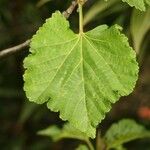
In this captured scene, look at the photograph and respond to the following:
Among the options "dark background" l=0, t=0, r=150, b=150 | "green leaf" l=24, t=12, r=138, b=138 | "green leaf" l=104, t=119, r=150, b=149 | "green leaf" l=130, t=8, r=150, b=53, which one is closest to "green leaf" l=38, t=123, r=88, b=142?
"green leaf" l=104, t=119, r=150, b=149

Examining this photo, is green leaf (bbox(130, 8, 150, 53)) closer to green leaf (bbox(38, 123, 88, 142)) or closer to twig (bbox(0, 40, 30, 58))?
green leaf (bbox(38, 123, 88, 142))

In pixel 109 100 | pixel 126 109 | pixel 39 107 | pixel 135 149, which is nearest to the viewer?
pixel 109 100

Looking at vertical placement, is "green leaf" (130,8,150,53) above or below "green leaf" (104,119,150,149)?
above

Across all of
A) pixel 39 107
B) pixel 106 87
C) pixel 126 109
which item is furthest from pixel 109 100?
pixel 126 109

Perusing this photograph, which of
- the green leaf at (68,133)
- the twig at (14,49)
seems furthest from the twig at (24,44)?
the green leaf at (68,133)

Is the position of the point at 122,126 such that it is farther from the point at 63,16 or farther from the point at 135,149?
the point at 135,149
